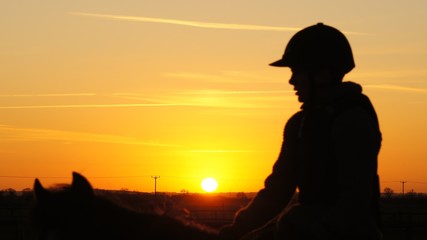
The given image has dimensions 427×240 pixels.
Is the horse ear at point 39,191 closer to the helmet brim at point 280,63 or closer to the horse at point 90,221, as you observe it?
the horse at point 90,221

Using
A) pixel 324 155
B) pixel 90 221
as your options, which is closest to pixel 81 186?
pixel 90 221

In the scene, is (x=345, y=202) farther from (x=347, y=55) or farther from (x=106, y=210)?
(x=106, y=210)

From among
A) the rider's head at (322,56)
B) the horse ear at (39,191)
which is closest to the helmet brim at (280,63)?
the rider's head at (322,56)

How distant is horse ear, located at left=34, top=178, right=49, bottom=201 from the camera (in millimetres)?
3721

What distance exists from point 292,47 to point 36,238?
1555mm

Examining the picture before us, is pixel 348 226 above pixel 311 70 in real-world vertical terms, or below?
below

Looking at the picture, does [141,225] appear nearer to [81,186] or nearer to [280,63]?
[81,186]

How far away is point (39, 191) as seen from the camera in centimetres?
374

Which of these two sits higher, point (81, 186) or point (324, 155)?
point (324, 155)

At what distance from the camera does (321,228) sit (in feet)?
11.6

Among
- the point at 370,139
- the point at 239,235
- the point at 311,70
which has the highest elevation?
the point at 311,70

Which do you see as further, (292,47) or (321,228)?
(292,47)

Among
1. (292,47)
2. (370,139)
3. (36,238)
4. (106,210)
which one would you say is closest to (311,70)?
(292,47)

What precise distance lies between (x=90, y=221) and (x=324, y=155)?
1.13m
